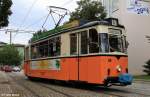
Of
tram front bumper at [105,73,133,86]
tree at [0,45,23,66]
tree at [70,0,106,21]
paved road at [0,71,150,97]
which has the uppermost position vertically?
tree at [70,0,106,21]

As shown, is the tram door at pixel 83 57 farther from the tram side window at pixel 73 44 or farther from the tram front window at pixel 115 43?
the tram front window at pixel 115 43

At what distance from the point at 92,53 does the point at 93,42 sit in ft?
1.63

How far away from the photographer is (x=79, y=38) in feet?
69.7

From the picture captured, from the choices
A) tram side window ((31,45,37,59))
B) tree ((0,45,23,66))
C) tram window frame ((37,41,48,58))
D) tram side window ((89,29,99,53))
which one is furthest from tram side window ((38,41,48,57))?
tree ((0,45,23,66))

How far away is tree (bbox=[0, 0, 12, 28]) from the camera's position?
29.7 meters

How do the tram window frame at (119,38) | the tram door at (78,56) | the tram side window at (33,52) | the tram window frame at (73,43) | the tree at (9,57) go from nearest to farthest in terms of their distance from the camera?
the tram window frame at (119,38)
the tram door at (78,56)
the tram window frame at (73,43)
the tram side window at (33,52)
the tree at (9,57)

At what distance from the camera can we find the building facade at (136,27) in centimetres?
4909

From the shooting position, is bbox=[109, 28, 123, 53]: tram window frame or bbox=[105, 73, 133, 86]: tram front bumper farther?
bbox=[109, 28, 123, 53]: tram window frame

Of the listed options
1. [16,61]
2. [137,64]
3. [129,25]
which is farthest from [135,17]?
[16,61]

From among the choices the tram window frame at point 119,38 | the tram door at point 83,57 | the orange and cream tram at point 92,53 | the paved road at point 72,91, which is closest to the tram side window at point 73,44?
the orange and cream tram at point 92,53

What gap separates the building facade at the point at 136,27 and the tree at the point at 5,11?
2075 cm

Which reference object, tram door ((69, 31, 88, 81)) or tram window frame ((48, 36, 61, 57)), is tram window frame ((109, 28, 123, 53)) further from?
tram window frame ((48, 36, 61, 57))

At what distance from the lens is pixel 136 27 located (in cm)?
4978

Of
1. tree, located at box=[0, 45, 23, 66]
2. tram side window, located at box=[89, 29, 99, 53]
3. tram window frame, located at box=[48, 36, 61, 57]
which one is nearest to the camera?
tram side window, located at box=[89, 29, 99, 53]
